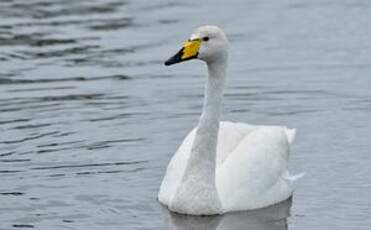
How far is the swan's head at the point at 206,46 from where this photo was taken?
13758 millimetres

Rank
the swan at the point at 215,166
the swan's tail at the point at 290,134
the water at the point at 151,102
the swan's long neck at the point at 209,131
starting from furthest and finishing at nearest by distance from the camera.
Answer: the swan's tail at the point at 290,134, the water at the point at 151,102, the swan's long neck at the point at 209,131, the swan at the point at 215,166

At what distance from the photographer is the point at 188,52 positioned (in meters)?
13.7

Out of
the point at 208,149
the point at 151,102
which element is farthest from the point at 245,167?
the point at 151,102

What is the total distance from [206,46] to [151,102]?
460 centimetres

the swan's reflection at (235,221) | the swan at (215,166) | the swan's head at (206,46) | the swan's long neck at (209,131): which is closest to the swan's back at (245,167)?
the swan at (215,166)

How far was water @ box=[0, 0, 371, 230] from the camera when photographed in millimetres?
14148

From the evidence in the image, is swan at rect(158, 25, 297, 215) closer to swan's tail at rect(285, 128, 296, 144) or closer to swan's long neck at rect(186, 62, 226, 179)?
swan's long neck at rect(186, 62, 226, 179)

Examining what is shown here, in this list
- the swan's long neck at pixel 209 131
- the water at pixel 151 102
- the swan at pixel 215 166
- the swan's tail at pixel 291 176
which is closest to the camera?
the swan at pixel 215 166

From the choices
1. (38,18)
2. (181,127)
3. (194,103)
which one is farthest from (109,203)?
(38,18)

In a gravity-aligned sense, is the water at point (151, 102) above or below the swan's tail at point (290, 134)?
below

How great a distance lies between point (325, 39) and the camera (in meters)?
22.4

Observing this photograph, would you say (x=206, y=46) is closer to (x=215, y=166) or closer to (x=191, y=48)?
(x=191, y=48)

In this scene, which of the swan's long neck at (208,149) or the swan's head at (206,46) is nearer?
the swan's head at (206,46)

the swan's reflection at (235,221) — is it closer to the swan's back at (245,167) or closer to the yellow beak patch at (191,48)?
the swan's back at (245,167)
